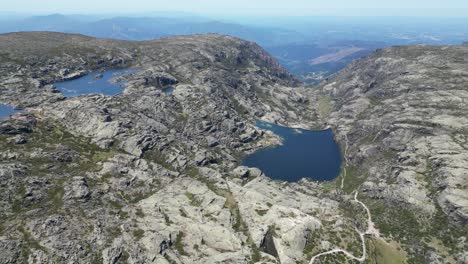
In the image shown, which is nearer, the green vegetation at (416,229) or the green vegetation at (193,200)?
the green vegetation at (416,229)

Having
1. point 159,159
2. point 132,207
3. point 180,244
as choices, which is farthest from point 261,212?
point 159,159

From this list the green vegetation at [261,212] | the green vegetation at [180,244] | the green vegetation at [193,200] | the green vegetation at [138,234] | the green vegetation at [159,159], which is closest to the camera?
the green vegetation at [180,244]

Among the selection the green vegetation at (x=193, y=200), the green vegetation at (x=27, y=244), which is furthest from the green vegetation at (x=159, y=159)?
the green vegetation at (x=27, y=244)

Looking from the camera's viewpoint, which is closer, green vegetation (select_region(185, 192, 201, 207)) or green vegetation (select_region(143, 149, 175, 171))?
green vegetation (select_region(185, 192, 201, 207))

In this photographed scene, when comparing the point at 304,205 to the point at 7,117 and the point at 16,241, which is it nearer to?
the point at 16,241

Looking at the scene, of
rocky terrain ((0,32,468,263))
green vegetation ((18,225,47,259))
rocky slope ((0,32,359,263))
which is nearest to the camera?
green vegetation ((18,225,47,259))

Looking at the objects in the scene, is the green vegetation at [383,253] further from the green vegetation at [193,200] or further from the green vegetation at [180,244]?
the green vegetation at [193,200]

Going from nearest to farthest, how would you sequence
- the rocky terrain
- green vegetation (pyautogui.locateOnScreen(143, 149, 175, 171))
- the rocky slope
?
the rocky slope < the rocky terrain < green vegetation (pyautogui.locateOnScreen(143, 149, 175, 171))

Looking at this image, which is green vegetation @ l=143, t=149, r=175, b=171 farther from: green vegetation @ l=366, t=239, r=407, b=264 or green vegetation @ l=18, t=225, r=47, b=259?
green vegetation @ l=366, t=239, r=407, b=264

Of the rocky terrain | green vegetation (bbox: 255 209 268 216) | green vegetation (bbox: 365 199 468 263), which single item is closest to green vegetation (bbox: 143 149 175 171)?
the rocky terrain

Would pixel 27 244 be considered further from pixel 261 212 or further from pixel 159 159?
pixel 261 212

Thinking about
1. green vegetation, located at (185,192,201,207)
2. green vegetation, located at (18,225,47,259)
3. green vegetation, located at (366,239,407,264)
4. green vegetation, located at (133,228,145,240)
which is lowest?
green vegetation, located at (366,239,407,264)

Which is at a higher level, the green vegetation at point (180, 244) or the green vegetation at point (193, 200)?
the green vegetation at point (180, 244)
